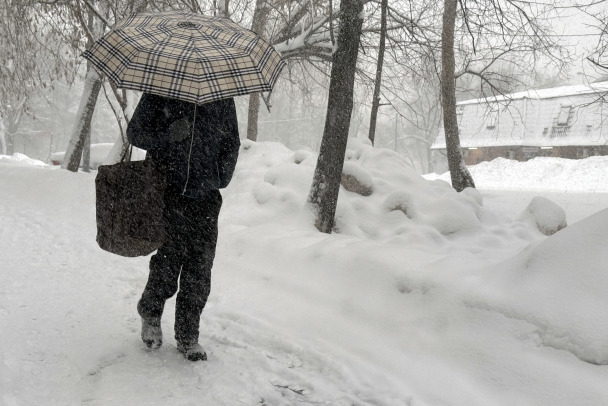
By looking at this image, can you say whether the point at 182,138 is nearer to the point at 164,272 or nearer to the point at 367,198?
the point at 164,272

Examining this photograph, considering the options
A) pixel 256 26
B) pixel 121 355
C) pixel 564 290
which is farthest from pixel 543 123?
pixel 121 355

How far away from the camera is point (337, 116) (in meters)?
6.91

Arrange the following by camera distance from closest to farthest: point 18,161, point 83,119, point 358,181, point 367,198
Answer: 1. point 367,198
2. point 358,181
3. point 83,119
4. point 18,161

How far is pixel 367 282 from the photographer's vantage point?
4691mm

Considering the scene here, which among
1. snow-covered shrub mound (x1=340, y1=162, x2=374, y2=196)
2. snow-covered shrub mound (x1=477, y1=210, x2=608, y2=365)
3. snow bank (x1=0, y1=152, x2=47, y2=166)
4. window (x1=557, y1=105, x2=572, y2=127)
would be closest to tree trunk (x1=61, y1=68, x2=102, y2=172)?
snow bank (x1=0, y1=152, x2=47, y2=166)

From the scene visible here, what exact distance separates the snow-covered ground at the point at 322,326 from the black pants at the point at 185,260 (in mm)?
325

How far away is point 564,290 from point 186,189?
2573mm

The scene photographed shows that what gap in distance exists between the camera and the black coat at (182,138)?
3.11 m

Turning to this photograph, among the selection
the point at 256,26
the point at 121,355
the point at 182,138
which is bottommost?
the point at 121,355

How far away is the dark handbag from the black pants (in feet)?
0.55

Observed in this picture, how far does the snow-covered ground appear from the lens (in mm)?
3051

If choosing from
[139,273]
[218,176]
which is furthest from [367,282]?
[139,273]

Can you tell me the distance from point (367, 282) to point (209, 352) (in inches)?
67.1

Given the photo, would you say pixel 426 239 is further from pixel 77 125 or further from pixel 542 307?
pixel 77 125
